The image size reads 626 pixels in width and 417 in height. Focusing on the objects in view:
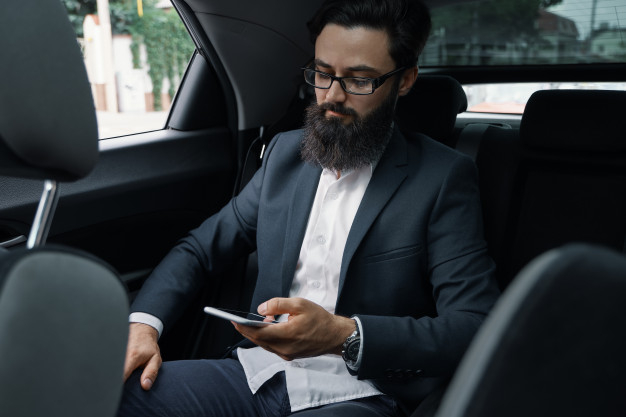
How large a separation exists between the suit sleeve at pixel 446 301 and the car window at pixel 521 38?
3.20 ft

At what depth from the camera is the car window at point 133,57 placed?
2186 millimetres

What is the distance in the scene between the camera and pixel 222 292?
220 cm

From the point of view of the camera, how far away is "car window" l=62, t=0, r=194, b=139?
7.17ft

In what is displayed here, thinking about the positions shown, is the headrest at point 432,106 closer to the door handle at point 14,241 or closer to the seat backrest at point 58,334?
the door handle at point 14,241

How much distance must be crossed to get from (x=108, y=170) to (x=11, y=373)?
5.02 ft

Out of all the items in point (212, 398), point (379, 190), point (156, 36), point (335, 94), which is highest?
point (156, 36)

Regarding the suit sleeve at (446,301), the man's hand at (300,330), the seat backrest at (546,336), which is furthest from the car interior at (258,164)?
the man's hand at (300,330)

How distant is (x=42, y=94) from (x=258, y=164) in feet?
5.70

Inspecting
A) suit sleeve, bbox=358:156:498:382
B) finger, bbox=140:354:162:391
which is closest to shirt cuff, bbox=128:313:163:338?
finger, bbox=140:354:162:391

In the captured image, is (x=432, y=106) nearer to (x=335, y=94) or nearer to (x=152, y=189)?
(x=335, y=94)

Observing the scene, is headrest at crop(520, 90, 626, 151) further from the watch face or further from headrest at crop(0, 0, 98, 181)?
headrest at crop(0, 0, 98, 181)

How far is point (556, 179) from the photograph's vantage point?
202cm

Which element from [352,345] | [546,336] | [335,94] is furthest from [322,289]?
[546,336]

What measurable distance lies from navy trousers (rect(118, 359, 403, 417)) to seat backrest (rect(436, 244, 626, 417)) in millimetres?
915
